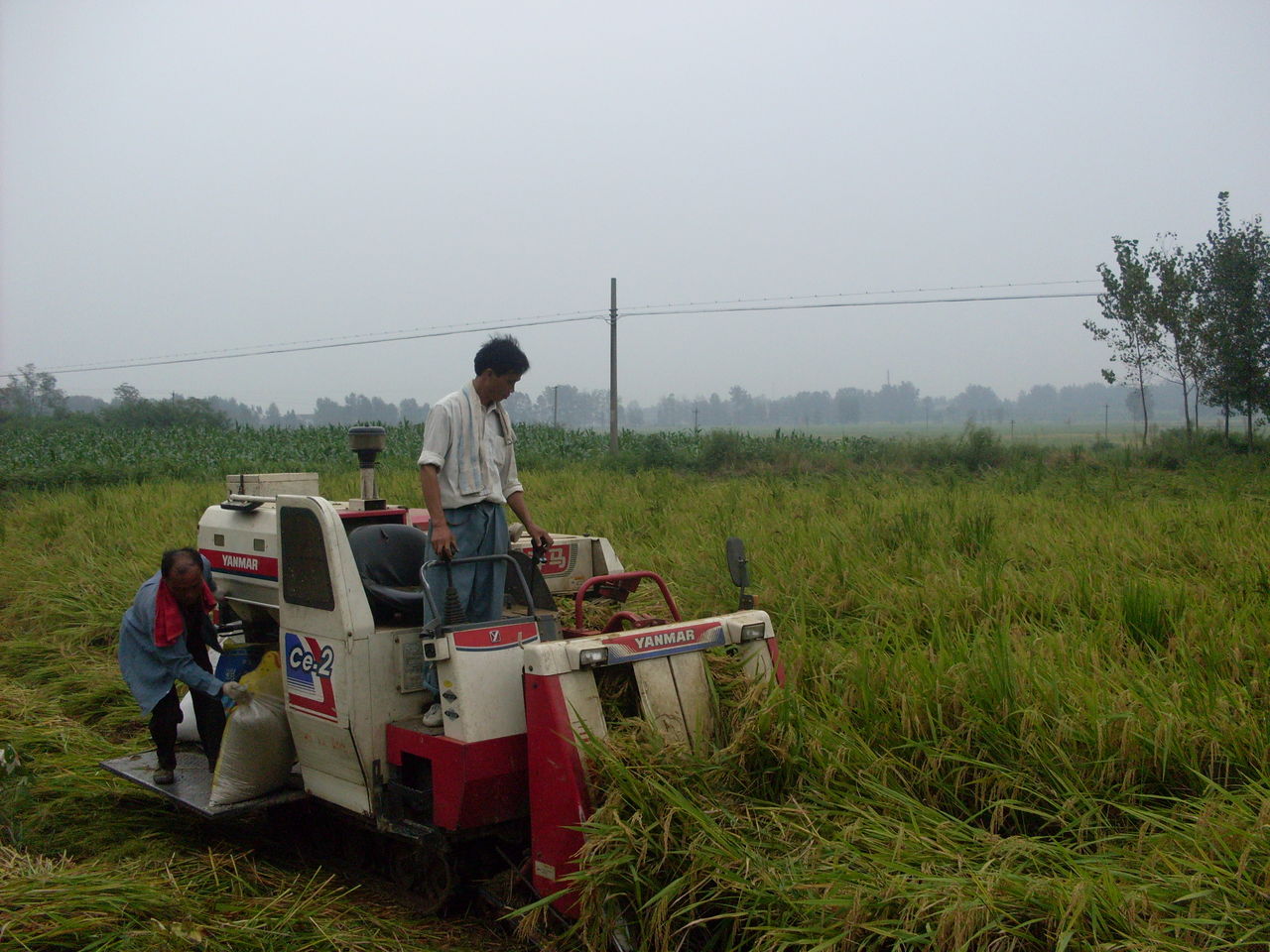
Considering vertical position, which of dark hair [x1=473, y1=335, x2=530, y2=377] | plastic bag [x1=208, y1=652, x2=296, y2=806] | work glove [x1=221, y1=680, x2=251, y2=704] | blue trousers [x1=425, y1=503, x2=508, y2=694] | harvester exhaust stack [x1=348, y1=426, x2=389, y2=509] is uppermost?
dark hair [x1=473, y1=335, x2=530, y2=377]

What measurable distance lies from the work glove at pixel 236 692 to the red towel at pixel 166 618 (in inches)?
18.0

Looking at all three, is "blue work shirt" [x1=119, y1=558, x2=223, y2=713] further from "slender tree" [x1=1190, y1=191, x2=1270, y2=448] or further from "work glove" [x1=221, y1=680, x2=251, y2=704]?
"slender tree" [x1=1190, y1=191, x2=1270, y2=448]

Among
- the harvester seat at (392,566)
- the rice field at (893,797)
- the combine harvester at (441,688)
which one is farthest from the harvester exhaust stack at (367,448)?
the rice field at (893,797)

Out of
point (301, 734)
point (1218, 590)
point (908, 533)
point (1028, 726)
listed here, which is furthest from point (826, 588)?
point (301, 734)

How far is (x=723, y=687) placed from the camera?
3955 millimetres

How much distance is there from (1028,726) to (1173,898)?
1.15 metres

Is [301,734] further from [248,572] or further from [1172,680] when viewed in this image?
[1172,680]

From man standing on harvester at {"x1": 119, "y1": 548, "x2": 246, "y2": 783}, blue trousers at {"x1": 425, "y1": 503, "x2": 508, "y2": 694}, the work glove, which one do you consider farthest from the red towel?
blue trousers at {"x1": 425, "y1": 503, "x2": 508, "y2": 694}

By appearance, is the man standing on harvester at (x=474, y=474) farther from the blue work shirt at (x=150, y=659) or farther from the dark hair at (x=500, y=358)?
the blue work shirt at (x=150, y=659)

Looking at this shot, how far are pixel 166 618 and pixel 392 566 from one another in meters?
1.12

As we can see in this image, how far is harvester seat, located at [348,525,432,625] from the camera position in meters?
4.27

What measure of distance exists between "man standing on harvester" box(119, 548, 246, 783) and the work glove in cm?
19

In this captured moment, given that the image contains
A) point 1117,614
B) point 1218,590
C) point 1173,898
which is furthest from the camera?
point 1218,590

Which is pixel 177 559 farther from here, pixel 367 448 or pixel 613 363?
pixel 613 363
